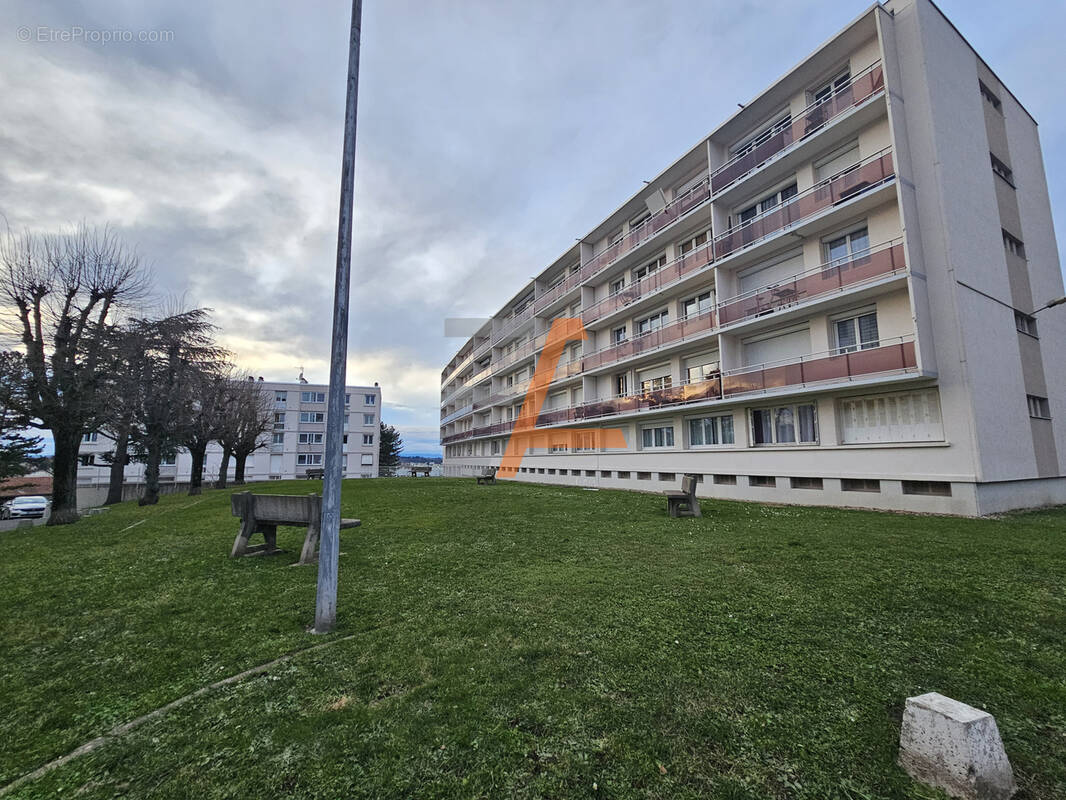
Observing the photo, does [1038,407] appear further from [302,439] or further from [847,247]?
[302,439]

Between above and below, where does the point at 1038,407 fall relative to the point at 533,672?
above

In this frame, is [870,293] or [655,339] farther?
[655,339]

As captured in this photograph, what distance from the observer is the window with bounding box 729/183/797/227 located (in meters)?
16.8

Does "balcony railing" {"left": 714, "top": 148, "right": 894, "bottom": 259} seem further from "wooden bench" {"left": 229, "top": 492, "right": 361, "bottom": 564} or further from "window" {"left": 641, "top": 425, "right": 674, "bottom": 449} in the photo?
"wooden bench" {"left": 229, "top": 492, "right": 361, "bottom": 564}

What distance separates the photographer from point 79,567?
6.22 metres

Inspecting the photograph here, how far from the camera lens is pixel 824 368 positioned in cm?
1382

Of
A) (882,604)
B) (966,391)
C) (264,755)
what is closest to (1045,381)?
(966,391)

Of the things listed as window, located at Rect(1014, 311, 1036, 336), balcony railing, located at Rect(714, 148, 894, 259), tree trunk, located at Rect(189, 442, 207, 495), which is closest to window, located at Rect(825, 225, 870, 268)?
balcony railing, located at Rect(714, 148, 894, 259)

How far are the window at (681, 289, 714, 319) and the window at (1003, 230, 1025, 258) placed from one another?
9075 millimetres

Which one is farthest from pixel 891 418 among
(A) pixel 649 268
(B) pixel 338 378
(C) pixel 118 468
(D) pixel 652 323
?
(C) pixel 118 468

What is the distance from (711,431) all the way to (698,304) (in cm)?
579

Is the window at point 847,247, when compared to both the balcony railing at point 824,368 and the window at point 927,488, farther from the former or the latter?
the window at point 927,488

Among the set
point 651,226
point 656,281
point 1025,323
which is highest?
point 651,226

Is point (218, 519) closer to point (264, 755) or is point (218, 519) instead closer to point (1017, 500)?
point (264, 755)
